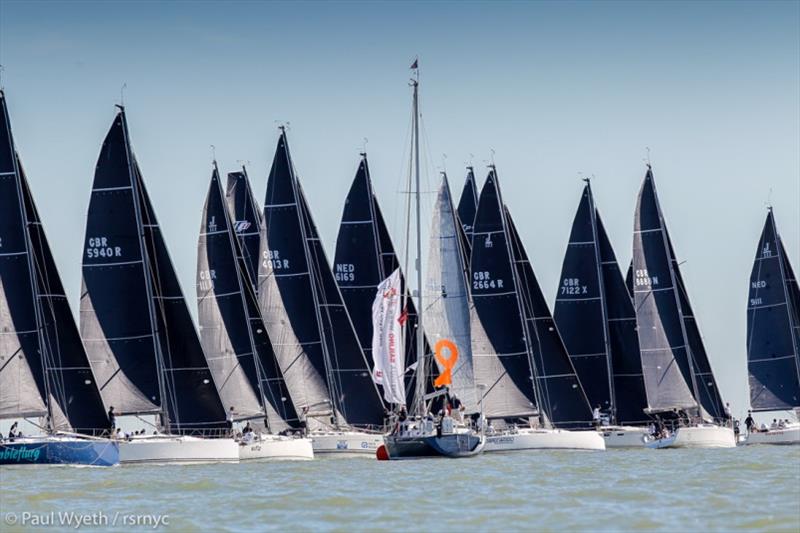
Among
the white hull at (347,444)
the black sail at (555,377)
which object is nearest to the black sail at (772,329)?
the black sail at (555,377)

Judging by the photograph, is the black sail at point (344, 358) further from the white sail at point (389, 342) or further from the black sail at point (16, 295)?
the black sail at point (16, 295)

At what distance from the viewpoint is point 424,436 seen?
54.4 meters

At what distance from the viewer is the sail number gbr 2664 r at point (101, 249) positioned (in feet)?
176

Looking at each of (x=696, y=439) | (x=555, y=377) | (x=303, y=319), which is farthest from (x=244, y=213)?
(x=696, y=439)

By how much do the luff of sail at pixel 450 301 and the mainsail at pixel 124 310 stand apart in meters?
9.54

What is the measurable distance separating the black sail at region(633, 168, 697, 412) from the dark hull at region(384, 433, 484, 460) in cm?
1755

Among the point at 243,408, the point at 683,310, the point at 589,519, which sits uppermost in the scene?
the point at 683,310

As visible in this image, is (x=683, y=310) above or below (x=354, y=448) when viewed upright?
above

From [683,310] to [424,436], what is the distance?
2322 cm

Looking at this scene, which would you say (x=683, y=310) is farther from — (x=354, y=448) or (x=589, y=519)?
(x=589, y=519)

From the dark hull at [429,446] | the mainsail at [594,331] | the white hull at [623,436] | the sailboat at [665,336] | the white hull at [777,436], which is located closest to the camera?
the dark hull at [429,446]

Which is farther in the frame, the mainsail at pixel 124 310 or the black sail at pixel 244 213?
the black sail at pixel 244 213

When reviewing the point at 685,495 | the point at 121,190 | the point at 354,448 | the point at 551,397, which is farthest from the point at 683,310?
the point at 685,495

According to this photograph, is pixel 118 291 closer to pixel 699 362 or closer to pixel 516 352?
pixel 516 352
